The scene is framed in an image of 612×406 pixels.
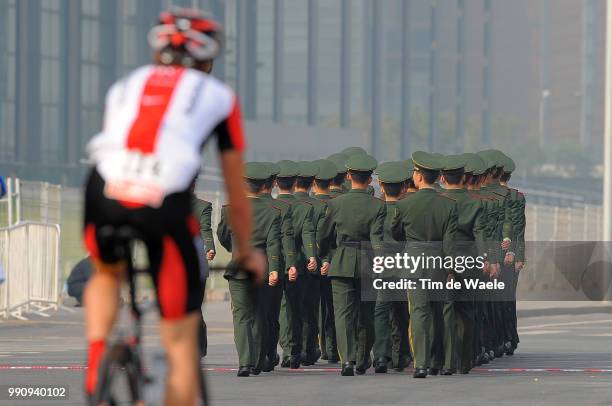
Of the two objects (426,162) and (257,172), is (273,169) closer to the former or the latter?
(257,172)

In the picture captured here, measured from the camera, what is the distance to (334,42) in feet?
494

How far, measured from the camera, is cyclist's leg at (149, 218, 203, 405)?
604 cm

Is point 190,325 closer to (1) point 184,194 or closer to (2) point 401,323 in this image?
(1) point 184,194

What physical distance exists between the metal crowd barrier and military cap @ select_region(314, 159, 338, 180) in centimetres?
953

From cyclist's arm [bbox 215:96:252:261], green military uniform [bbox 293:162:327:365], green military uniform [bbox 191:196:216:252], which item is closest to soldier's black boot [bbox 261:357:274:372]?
green military uniform [bbox 293:162:327:365]

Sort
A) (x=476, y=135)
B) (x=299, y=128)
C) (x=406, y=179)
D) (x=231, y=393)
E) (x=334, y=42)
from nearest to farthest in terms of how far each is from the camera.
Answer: (x=231, y=393), (x=406, y=179), (x=299, y=128), (x=334, y=42), (x=476, y=135)

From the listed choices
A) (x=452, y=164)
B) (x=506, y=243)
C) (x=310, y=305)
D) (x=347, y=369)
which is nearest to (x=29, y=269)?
(x=506, y=243)

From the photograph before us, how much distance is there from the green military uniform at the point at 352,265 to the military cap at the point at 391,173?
0.29m

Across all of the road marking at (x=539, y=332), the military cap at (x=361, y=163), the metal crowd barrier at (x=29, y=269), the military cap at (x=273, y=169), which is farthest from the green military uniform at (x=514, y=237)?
the metal crowd barrier at (x=29, y=269)

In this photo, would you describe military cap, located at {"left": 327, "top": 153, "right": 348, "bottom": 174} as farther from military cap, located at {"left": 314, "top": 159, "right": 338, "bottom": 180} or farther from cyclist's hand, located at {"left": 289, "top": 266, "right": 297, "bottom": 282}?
cyclist's hand, located at {"left": 289, "top": 266, "right": 297, "bottom": 282}

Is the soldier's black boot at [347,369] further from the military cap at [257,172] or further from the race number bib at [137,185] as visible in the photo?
the race number bib at [137,185]

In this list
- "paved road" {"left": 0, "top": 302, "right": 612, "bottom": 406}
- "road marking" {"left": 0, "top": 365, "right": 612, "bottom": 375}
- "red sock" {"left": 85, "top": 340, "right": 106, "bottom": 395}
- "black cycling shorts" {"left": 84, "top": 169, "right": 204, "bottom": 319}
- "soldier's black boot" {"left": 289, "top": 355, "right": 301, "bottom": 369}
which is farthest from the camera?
"soldier's black boot" {"left": 289, "top": 355, "right": 301, "bottom": 369}

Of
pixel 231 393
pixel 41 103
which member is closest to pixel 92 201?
pixel 231 393

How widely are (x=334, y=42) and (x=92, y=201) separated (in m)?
145
